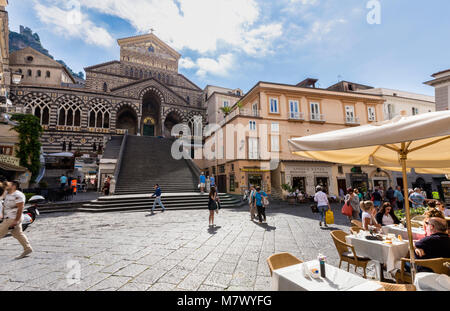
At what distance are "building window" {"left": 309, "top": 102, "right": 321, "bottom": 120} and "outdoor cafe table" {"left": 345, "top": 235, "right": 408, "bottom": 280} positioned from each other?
1816 centimetres

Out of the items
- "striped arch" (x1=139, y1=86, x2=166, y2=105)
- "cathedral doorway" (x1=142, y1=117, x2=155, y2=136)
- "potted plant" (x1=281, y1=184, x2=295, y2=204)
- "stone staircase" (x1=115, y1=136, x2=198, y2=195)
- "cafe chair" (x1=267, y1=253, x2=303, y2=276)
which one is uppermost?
"striped arch" (x1=139, y1=86, x2=166, y2=105)

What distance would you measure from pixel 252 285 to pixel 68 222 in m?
8.09

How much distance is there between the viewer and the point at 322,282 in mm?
2170

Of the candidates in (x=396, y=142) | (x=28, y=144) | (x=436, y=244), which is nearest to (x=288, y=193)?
(x=436, y=244)

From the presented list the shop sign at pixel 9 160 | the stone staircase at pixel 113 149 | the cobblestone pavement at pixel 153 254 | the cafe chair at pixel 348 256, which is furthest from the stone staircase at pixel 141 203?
the stone staircase at pixel 113 149

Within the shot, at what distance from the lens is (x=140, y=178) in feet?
48.1

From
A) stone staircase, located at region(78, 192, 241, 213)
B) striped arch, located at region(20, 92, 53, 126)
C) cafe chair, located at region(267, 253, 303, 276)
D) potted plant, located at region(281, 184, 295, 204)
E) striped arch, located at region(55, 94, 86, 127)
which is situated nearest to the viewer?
cafe chair, located at region(267, 253, 303, 276)

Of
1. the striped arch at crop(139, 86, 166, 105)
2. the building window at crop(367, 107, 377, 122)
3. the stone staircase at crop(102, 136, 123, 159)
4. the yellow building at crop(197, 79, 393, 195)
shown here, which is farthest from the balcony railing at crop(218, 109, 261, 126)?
the striped arch at crop(139, 86, 166, 105)

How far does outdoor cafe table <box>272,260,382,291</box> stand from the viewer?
2.05 m

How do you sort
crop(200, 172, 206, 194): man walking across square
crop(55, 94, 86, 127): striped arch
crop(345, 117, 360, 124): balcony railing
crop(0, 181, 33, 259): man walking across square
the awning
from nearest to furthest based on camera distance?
crop(0, 181, 33, 259): man walking across square < the awning < crop(200, 172, 206, 194): man walking across square < crop(345, 117, 360, 124): balcony railing < crop(55, 94, 86, 127): striped arch

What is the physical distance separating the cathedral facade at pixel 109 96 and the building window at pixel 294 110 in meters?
17.4

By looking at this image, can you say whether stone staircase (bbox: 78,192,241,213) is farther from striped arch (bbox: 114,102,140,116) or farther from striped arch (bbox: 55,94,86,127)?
striped arch (bbox: 114,102,140,116)

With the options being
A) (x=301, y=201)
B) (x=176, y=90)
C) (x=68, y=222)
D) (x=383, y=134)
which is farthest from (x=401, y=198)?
(x=176, y=90)

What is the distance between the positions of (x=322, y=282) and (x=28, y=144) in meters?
19.6
